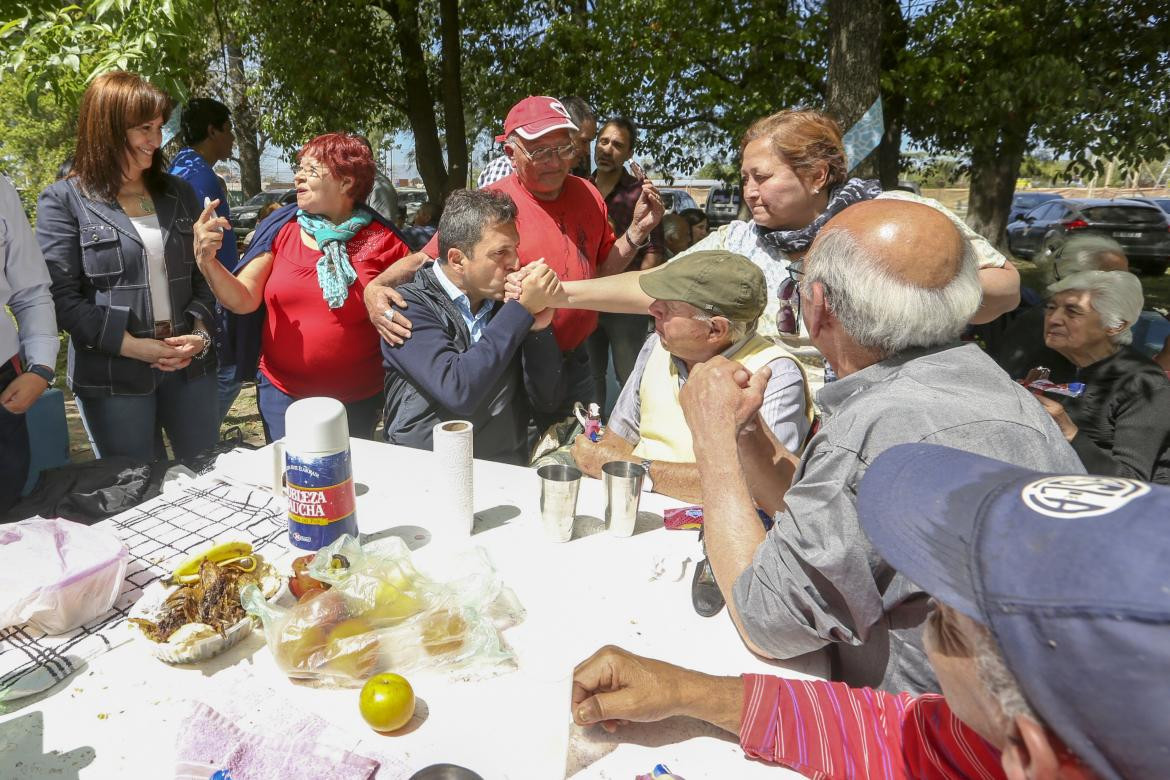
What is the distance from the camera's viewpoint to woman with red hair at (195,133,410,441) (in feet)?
9.63

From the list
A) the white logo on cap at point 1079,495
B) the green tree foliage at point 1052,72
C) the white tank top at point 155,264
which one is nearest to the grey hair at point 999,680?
the white logo on cap at point 1079,495

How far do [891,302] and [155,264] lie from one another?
8.98ft

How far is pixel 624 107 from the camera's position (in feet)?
32.8

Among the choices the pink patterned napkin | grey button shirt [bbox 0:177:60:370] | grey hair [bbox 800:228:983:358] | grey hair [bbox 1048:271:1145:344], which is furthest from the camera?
grey hair [bbox 1048:271:1145:344]

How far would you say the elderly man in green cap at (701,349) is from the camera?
7.40ft

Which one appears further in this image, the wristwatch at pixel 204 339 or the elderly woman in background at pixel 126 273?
the wristwatch at pixel 204 339

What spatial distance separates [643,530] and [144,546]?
1282 millimetres

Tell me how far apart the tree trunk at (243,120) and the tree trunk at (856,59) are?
11.7m

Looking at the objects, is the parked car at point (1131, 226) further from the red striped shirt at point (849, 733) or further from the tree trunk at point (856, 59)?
the red striped shirt at point (849, 733)

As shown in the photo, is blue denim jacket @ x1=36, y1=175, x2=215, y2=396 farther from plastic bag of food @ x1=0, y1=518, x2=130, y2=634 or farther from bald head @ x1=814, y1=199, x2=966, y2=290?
bald head @ x1=814, y1=199, x2=966, y2=290

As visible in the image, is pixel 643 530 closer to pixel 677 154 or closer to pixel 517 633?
pixel 517 633

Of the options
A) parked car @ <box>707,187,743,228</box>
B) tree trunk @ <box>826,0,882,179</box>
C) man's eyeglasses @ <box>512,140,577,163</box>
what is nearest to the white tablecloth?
man's eyeglasses @ <box>512,140,577,163</box>

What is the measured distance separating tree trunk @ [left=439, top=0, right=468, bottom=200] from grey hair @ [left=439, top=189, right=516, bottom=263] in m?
6.88

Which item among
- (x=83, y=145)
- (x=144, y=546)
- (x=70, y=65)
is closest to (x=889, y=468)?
(x=144, y=546)
